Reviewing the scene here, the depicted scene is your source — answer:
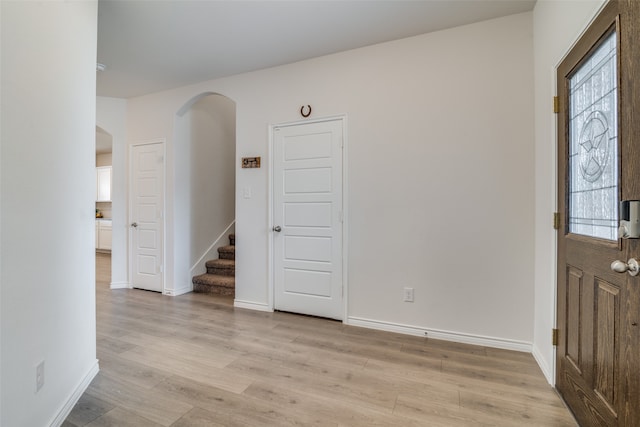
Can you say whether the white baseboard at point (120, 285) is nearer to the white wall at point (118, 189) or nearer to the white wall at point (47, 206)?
the white wall at point (118, 189)

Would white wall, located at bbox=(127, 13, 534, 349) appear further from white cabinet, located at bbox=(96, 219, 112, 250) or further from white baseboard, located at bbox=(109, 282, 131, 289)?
white cabinet, located at bbox=(96, 219, 112, 250)

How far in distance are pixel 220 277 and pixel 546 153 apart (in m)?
3.99

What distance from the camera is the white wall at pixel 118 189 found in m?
4.34

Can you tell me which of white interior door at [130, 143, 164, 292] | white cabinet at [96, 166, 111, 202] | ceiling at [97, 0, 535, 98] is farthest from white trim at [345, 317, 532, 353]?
white cabinet at [96, 166, 111, 202]

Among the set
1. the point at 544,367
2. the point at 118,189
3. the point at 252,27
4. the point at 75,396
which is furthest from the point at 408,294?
the point at 118,189

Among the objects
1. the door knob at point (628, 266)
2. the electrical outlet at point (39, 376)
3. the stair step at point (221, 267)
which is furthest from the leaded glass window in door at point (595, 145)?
the stair step at point (221, 267)

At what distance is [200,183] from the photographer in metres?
4.44

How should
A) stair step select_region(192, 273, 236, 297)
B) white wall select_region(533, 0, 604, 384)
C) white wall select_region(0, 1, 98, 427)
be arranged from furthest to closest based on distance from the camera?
stair step select_region(192, 273, 236, 297)
white wall select_region(533, 0, 604, 384)
white wall select_region(0, 1, 98, 427)

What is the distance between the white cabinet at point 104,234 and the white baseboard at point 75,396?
6.78 metres

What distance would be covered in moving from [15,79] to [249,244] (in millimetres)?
2469

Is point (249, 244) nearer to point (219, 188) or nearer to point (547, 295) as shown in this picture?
point (219, 188)

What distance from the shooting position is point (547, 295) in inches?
81.4

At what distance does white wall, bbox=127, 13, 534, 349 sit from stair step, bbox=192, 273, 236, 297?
1.85 meters

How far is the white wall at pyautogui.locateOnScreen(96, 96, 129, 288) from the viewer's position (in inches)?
171
